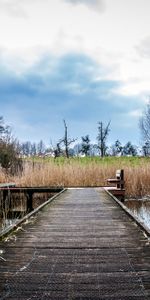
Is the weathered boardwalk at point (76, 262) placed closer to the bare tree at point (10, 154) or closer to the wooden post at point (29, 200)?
the wooden post at point (29, 200)

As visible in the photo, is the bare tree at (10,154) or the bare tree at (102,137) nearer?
the bare tree at (10,154)

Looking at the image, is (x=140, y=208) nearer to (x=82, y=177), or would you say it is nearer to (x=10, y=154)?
(x=82, y=177)

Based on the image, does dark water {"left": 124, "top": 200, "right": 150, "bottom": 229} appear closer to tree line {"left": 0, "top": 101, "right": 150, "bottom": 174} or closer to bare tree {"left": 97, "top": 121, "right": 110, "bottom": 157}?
tree line {"left": 0, "top": 101, "right": 150, "bottom": 174}

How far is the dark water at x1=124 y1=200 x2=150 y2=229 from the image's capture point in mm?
9588

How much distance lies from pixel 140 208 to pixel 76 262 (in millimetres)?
8649

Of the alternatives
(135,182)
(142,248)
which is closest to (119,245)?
(142,248)

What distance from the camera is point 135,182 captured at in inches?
566

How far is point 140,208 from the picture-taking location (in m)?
11.6

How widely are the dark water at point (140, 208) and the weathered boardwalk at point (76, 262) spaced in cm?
424

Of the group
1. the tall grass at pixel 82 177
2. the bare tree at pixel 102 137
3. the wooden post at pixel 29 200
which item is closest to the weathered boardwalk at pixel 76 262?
the wooden post at pixel 29 200

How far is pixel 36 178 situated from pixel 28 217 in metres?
9.06

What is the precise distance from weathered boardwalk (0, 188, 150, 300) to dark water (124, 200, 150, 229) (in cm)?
424

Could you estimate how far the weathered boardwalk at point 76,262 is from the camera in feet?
8.00

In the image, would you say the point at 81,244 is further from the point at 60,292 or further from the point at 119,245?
the point at 60,292
